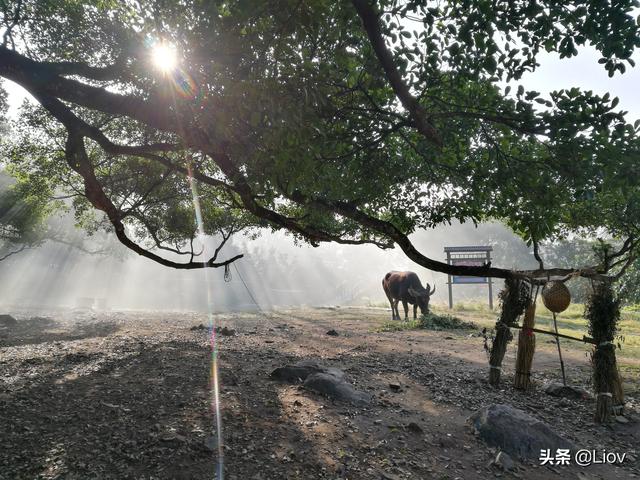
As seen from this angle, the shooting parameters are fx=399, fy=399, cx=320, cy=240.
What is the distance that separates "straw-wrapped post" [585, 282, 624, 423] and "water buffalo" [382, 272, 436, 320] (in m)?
13.7

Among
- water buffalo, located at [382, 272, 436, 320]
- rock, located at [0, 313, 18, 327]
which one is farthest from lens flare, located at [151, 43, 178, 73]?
water buffalo, located at [382, 272, 436, 320]

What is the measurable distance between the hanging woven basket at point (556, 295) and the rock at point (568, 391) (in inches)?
64.4

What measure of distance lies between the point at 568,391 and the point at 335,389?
5.13 meters

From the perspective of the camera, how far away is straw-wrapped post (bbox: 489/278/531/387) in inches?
336

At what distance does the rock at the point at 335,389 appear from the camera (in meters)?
7.08

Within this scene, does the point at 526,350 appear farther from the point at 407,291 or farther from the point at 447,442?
the point at 407,291

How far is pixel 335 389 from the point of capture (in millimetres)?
7203

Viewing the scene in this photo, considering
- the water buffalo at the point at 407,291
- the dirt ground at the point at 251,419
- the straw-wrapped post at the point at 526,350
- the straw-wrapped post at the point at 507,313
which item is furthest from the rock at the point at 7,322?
the straw-wrapped post at the point at 526,350

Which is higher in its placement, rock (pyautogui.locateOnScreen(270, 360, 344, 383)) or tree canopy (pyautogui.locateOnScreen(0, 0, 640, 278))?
tree canopy (pyautogui.locateOnScreen(0, 0, 640, 278))

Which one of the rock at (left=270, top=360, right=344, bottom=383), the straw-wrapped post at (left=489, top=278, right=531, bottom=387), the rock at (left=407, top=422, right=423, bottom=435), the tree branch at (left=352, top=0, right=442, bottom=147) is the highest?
the tree branch at (left=352, top=0, right=442, bottom=147)

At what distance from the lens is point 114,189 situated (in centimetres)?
1464

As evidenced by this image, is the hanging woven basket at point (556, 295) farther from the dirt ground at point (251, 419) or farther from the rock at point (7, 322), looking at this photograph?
the rock at point (7, 322)

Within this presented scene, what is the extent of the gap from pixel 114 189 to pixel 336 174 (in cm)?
1104

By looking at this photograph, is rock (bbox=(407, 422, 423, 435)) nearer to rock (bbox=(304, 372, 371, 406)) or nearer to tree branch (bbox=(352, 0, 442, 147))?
rock (bbox=(304, 372, 371, 406))
